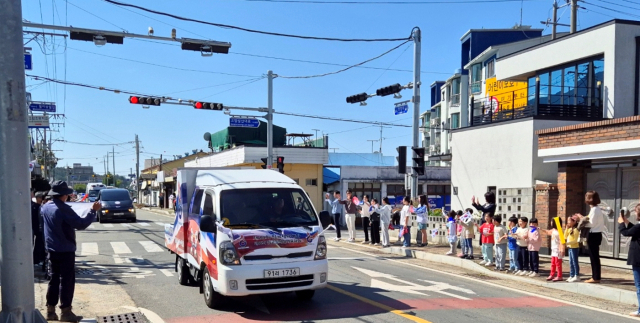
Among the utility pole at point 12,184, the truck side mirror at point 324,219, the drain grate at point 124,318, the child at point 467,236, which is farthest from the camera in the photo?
the child at point 467,236

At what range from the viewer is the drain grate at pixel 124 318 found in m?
7.85

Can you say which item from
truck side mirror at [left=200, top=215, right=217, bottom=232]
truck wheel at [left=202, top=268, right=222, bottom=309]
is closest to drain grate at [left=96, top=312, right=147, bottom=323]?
truck wheel at [left=202, top=268, right=222, bottom=309]

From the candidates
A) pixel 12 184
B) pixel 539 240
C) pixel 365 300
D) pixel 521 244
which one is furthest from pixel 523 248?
pixel 12 184

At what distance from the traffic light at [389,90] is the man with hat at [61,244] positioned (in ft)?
47.3

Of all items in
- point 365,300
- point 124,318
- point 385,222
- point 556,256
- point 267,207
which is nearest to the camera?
point 124,318

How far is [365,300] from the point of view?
9.31 meters

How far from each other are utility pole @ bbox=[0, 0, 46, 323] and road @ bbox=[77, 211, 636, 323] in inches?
93.8

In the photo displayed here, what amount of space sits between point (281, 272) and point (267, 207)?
4.24 feet

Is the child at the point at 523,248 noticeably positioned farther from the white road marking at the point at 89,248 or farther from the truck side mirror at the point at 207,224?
the white road marking at the point at 89,248

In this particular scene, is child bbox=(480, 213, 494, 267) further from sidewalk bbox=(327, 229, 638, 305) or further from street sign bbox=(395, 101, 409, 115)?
street sign bbox=(395, 101, 409, 115)

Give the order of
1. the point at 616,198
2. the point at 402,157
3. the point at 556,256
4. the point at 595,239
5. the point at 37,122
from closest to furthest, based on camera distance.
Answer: the point at 595,239 < the point at 556,256 < the point at 616,198 < the point at 402,157 < the point at 37,122

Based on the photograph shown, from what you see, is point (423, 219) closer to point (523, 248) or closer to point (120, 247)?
point (523, 248)

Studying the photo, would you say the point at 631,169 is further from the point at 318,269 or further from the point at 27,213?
the point at 27,213

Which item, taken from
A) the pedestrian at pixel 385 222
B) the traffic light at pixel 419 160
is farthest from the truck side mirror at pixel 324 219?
the traffic light at pixel 419 160
